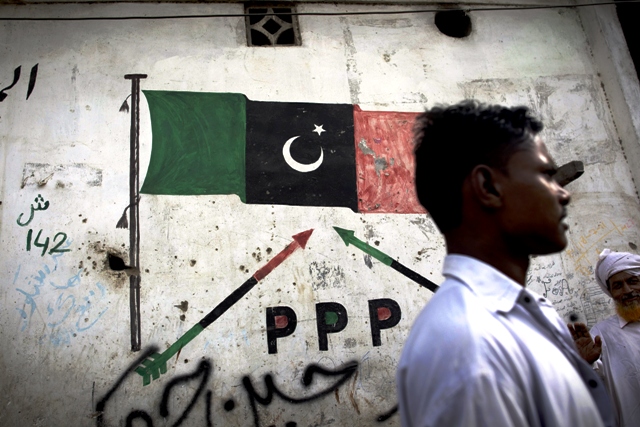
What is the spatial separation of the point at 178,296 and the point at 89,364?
84cm

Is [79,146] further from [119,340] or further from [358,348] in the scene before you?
[358,348]

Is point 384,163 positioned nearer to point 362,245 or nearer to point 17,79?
point 362,245

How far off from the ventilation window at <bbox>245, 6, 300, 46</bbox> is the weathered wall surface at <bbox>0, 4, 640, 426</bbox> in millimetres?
111

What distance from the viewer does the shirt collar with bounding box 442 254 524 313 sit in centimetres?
129

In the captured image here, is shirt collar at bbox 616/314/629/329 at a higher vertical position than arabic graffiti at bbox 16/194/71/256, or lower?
lower

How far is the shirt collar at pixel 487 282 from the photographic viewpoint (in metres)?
1.29

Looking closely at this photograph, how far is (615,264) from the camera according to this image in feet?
12.1

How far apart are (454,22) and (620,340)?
3.94m

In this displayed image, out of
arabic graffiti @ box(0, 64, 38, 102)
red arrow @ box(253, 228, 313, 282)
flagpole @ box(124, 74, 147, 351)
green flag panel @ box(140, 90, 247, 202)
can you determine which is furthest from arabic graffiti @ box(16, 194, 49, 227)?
red arrow @ box(253, 228, 313, 282)

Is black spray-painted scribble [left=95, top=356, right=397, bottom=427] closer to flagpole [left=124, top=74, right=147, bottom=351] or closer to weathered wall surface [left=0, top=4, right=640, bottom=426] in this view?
weathered wall surface [left=0, top=4, right=640, bottom=426]

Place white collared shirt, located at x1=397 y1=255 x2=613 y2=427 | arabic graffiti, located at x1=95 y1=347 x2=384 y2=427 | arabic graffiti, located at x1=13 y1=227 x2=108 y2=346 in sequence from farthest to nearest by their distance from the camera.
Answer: arabic graffiti, located at x1=13 y1=227 x2=108 y2=346, arabic graffiti, located at x1=95 y1=347 x2=384 y2=427, white collared shirt, located at x1=397 y1=255 x2=613 y2=427

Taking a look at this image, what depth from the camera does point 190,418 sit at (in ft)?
13.4

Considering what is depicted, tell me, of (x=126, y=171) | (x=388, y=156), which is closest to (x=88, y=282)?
(x=126, y=171)

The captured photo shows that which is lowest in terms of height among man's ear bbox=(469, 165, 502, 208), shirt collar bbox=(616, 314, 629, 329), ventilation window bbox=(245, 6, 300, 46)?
shirt collar bbox=(616, 314, 629, 329)
